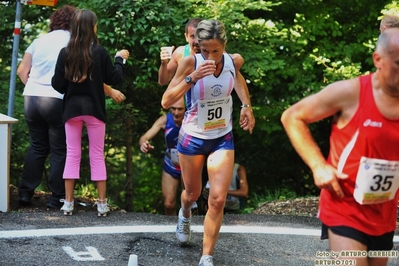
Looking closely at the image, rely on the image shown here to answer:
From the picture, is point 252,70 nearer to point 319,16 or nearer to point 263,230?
point 319,16

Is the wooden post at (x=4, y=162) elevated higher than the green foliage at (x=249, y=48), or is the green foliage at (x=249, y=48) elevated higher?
the green foliage at (x=249, y=48)

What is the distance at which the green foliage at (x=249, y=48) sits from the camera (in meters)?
11.4

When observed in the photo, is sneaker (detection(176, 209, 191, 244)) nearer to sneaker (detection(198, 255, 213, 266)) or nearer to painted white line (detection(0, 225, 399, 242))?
painted white line (detection(0, 225, 399, 242))

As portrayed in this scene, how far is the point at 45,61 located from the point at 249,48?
3.78 meters

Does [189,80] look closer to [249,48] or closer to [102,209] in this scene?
[102,209]

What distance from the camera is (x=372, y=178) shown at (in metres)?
4.54

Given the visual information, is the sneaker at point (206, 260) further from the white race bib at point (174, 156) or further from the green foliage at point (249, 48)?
the green foliage at point (249, 48)

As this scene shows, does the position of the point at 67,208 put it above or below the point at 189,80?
below

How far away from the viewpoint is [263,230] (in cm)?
850

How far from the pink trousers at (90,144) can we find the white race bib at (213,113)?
2.07m

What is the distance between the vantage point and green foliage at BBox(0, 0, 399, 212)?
11383 mm

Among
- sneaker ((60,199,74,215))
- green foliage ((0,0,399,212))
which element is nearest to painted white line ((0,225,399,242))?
sneaker ((60,199,74,215))

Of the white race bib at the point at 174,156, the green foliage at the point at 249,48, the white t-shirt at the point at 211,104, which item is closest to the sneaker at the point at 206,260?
the white t-shirt at the point at 211,104

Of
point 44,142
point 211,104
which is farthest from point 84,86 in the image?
point 211,104
